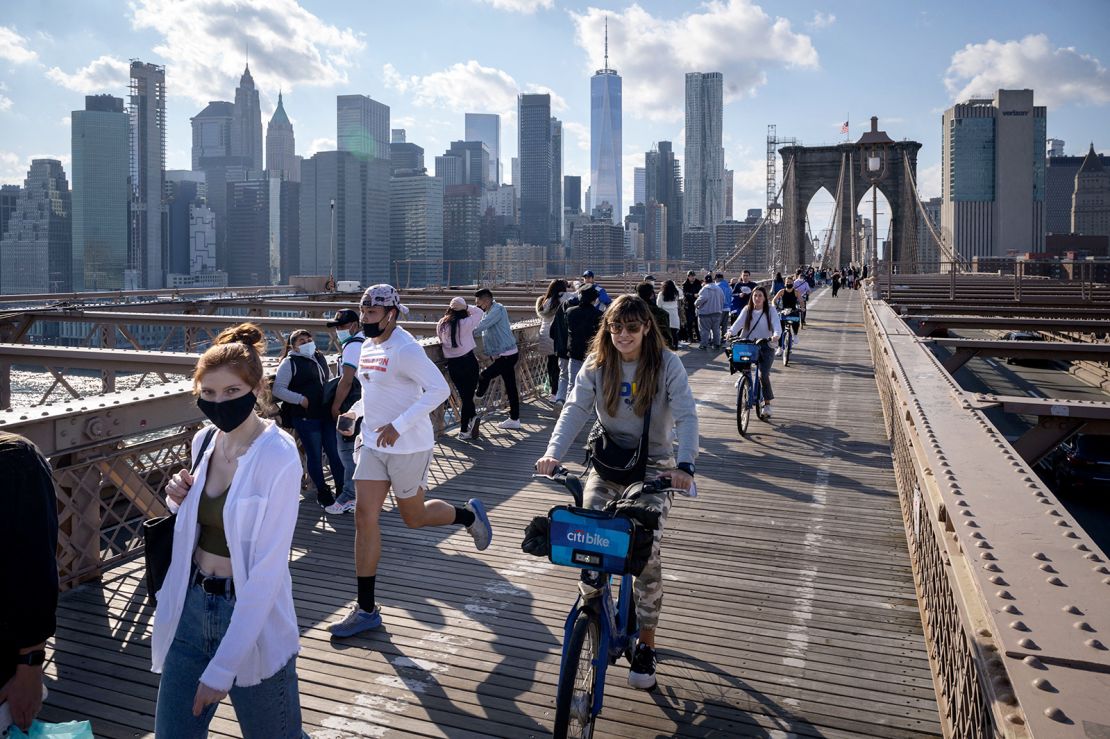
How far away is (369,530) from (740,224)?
19794cm

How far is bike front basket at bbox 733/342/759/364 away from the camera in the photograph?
38.0 feet

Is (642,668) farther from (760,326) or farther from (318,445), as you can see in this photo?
(760,326)

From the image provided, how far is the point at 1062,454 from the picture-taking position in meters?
16.0

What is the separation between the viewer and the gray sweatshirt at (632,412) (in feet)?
14.5

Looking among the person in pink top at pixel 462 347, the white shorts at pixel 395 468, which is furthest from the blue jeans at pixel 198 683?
the person in pink top at pixel 462 347

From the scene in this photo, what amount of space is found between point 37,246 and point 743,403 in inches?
7904

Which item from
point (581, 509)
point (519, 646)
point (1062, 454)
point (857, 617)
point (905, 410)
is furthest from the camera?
point (1062, 454)

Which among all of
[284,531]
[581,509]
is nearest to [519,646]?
[581,509]

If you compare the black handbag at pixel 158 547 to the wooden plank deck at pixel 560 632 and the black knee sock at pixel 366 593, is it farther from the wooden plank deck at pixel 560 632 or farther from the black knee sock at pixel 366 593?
the black knee sock at pixel 366 593

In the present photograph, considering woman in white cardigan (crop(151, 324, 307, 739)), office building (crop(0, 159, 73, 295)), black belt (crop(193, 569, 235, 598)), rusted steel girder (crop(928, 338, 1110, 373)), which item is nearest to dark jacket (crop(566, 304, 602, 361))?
rusted steel girder (crop(928, 338, 1110, 373))

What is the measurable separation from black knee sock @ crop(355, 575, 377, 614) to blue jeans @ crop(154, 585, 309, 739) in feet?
7.49

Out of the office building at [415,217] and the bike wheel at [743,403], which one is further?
the office building at [415,217]

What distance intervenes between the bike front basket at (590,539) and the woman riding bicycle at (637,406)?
53 cm

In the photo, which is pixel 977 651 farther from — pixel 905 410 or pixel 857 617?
pixel 905 410
